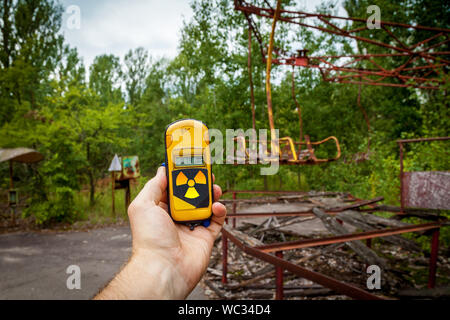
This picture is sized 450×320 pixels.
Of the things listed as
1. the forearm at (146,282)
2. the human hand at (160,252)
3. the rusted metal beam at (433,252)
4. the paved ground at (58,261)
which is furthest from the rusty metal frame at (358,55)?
the paved ground at (58,261)

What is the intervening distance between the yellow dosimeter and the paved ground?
2.92 metres

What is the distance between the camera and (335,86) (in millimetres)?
13453

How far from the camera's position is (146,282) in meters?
1.07

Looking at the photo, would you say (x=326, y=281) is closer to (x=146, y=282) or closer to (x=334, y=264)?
(x=146, y=282)

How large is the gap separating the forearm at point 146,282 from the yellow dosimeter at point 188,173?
25 cm

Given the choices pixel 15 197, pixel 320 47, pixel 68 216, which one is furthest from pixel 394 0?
pixel 15 197

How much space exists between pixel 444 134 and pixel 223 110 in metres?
6.70

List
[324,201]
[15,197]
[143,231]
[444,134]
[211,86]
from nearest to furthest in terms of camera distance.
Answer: [143,231] → [324,201] → [444,134] → [15,197] → [211,86]

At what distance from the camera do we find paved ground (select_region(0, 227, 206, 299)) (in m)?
3.93

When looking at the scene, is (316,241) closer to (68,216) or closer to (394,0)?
(68,216)

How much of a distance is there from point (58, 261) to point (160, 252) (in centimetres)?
514

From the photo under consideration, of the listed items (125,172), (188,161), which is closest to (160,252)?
(188,161)

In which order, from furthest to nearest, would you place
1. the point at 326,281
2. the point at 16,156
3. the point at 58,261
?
the point at 16,156 < the point at 58,261 < the point at 326,281

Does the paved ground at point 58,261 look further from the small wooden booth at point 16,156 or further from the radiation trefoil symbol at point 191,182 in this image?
the radiation trefoil symbol at point 191,182
